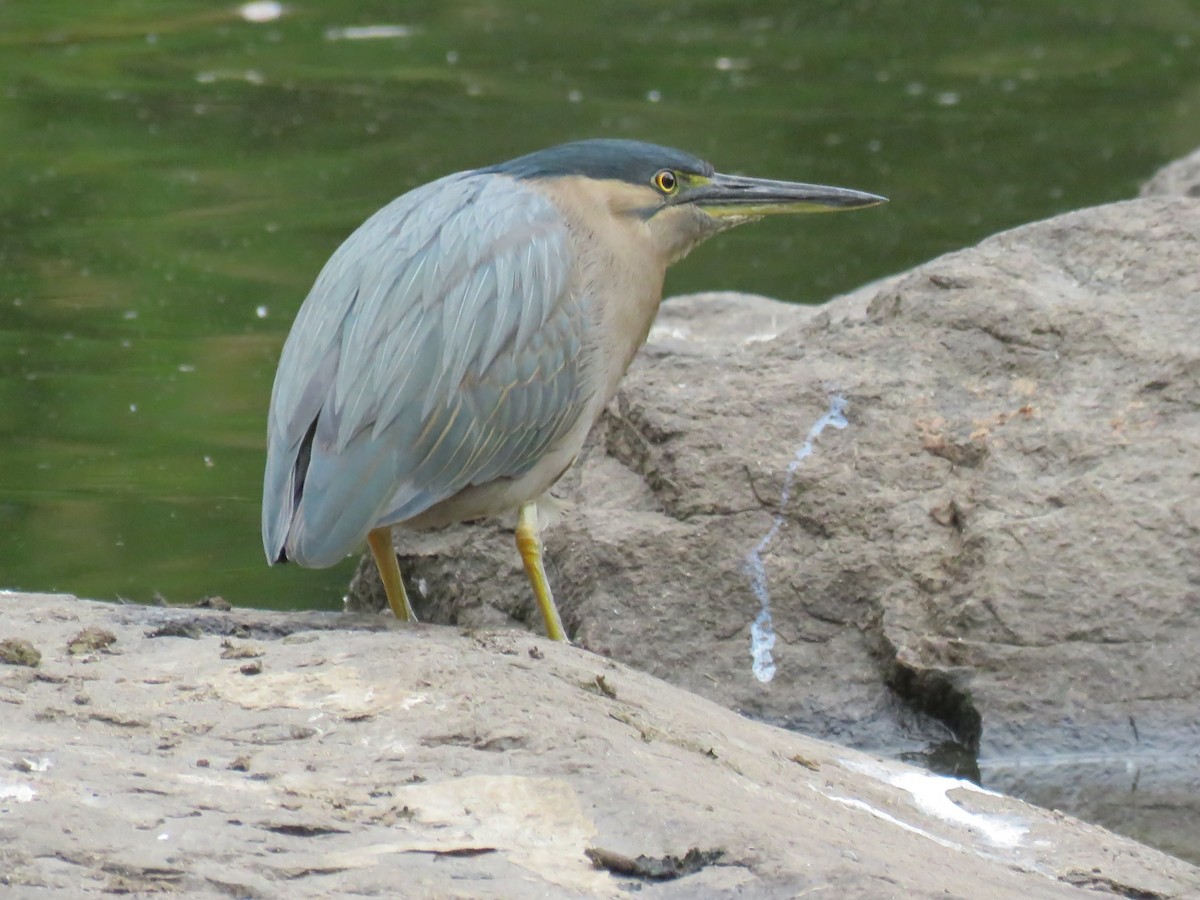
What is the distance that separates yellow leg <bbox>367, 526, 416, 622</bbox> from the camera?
452 centimetres

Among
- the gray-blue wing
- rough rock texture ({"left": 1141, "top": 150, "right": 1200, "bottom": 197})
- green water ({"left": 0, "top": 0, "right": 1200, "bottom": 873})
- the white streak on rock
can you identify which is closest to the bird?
the gray-blue wing

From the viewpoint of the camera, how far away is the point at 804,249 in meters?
10.3

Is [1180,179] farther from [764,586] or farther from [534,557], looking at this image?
[534,557]

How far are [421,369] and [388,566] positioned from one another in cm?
53

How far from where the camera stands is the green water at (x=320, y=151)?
23.3ft

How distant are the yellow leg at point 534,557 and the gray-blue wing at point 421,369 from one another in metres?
0.18

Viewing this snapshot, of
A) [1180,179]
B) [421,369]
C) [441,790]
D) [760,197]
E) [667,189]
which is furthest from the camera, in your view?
[1180,179]

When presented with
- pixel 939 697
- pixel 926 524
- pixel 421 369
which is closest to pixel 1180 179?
pixel 926 524

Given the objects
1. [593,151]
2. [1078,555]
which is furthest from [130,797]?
[1078,555]

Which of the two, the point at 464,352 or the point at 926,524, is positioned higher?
the point at 464,352

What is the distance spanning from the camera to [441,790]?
124 inches

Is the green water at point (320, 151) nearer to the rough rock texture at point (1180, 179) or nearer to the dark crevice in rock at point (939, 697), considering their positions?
the rough rock texture at point (1180, 179)

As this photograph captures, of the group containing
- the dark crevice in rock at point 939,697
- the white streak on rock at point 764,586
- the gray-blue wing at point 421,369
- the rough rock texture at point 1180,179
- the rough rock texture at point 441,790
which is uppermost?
the gray-blue wing at point 421,369

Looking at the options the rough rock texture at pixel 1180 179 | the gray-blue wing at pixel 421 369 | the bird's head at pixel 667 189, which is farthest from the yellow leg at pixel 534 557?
the rough rock texture at pixel 1180 179
